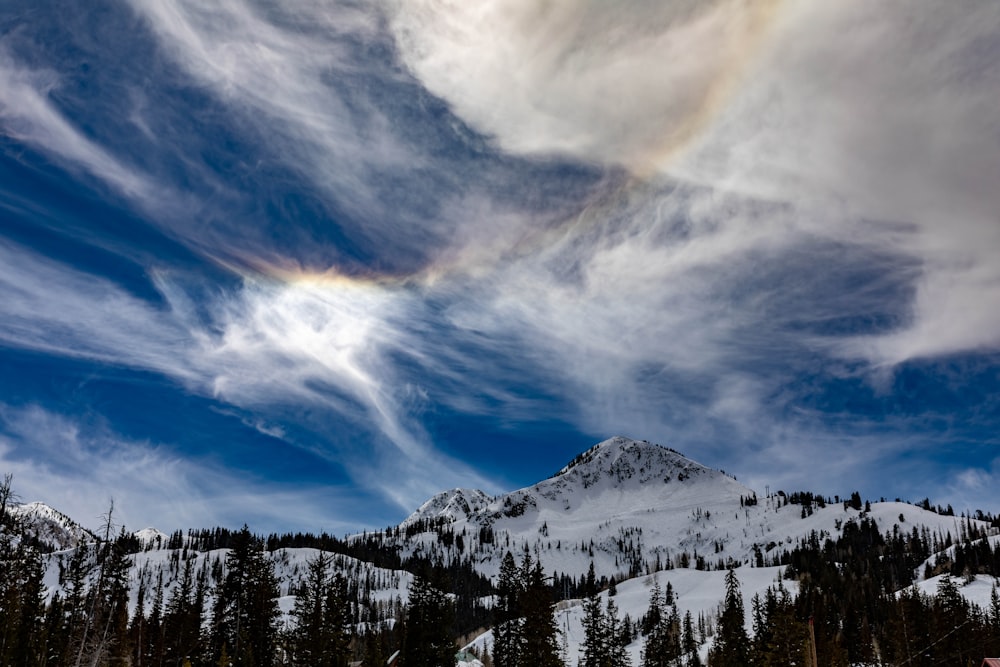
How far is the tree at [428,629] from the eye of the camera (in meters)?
54.6

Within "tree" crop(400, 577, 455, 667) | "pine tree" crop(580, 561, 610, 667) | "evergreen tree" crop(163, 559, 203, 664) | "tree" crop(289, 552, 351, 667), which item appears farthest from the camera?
"evergreen tree" crop(163, 559, 203, 664)

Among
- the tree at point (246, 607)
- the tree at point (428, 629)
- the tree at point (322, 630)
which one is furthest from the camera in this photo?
the tree at point (246, 607)

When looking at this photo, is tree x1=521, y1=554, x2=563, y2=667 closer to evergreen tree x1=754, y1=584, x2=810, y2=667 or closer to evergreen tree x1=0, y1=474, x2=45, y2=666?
evergreen tree x1=754, y1=584, x2=810, y2=667

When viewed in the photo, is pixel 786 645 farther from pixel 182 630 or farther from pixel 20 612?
pixel 20 612

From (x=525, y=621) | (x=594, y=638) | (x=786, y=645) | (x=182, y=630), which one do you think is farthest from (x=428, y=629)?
(x=786, y=645)

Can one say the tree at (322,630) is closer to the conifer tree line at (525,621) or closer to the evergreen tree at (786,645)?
the conifer tree line at (525,621)

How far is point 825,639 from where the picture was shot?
85688mm

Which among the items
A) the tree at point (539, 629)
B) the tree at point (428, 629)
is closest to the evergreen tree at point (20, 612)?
the tree at point (428, 629)

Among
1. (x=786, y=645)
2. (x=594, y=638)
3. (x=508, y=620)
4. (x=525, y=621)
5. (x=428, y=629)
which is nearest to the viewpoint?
(x=525, y=621)

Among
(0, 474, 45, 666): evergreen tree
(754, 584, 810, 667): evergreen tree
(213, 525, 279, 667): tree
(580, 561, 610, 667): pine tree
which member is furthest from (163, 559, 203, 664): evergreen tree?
(754, 584, 810, 667): evergreen tree

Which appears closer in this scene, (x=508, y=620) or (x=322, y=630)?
(x=322, y=630)

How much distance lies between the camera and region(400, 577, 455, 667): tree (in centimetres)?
5456

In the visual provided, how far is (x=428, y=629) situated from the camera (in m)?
55.4

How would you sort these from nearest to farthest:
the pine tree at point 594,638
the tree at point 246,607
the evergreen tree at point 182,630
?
1. the tree at point 246,607
2. the pine tree at point 594,638
3. the evergreen tree at point 182,630
